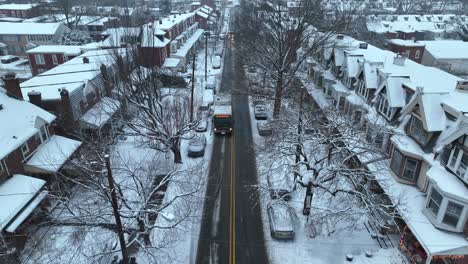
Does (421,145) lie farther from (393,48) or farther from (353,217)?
(393,48)

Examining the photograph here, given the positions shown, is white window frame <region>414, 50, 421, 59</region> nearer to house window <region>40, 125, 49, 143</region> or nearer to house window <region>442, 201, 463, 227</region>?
house window <region>442, 201, 463, 227</region>

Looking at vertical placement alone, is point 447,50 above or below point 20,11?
below

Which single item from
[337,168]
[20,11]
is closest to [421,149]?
[337,168]

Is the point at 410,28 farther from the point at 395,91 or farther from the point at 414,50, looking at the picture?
the point at 395,91

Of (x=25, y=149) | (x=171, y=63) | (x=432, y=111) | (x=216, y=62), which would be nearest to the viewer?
(x=432, y=111)

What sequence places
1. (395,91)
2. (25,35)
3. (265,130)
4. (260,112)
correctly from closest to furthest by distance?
(395,91), (265,130), (260,112), (25,35)

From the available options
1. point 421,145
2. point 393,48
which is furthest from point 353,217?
point 393,48
